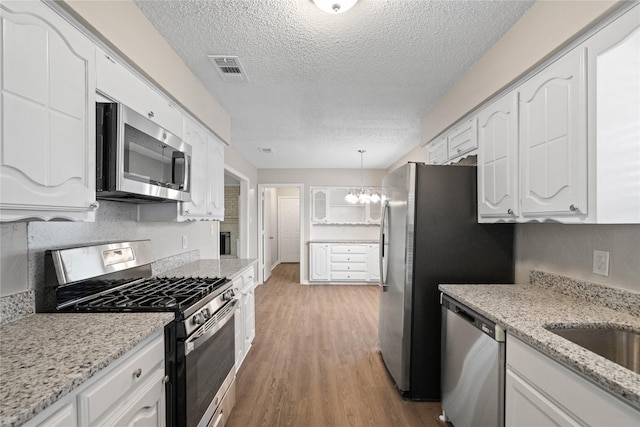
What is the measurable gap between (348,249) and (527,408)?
4706 millimetres

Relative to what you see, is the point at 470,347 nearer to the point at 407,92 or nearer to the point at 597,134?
the point at 597,134

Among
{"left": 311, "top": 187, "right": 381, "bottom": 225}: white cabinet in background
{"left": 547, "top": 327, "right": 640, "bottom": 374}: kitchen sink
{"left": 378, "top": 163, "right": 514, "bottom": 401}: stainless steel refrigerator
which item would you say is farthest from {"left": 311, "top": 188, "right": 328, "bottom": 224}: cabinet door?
{"left": 547, "top": 327, "right": 640, "bottom": 374}: kitchen sink

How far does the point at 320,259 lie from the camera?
590cm

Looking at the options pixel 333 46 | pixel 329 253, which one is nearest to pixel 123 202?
pixel 333 46

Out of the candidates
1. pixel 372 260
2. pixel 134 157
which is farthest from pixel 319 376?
pixel 372 260

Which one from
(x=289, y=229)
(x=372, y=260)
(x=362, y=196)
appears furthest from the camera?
(x=289, y=229)

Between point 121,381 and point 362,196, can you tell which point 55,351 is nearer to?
point 121,381

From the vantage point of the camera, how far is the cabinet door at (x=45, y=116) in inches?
36.1

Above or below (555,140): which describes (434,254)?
below

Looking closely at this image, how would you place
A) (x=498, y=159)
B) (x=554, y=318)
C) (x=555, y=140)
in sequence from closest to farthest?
(x=554, y=318), (x=555, y=140), (x=498, y=159)

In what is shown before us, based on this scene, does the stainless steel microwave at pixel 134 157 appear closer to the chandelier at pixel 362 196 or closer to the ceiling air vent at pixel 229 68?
the ceiling air vent at pixel 229 68

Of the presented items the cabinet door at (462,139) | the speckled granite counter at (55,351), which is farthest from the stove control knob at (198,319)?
the cabinet door at (462,139)

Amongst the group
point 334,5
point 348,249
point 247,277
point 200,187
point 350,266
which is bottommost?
point 350,266

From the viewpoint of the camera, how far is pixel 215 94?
8.55 ft
